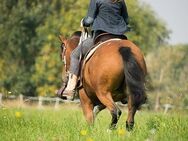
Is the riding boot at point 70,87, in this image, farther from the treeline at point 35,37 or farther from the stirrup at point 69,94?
the treeline at point 35,37

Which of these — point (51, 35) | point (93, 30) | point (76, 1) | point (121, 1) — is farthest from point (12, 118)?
point (76, 1)

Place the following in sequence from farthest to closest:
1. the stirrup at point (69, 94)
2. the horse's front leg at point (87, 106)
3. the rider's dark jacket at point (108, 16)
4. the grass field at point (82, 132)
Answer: the stirrup at point (69, 94), the horse's front leg at point (87, 106), the rider's dark jacket at point (108, 16), the grass field at point (82, 132)

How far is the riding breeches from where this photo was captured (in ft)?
37.9

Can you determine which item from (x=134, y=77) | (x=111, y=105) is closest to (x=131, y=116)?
(x=111, y=105)

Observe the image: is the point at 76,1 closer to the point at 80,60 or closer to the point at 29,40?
the point at 29,40

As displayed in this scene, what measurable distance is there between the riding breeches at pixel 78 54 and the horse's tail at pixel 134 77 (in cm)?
172

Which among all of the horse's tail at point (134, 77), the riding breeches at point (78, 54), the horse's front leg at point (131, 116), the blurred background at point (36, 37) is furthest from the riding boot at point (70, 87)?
the blurred background at point (36, 37)

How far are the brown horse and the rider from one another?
57cm

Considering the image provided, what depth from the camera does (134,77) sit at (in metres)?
9.82

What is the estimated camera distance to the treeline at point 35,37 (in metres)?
57.7

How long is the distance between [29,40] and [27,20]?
2.11 meters

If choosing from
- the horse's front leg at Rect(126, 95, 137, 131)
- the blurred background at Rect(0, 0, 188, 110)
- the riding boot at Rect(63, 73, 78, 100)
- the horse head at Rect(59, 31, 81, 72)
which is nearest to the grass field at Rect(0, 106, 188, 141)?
the horse's front leg at Rect(126, 95, 137, 131)

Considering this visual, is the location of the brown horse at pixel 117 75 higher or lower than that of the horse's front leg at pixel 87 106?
higher

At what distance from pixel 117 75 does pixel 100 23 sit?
1707 millimetres
